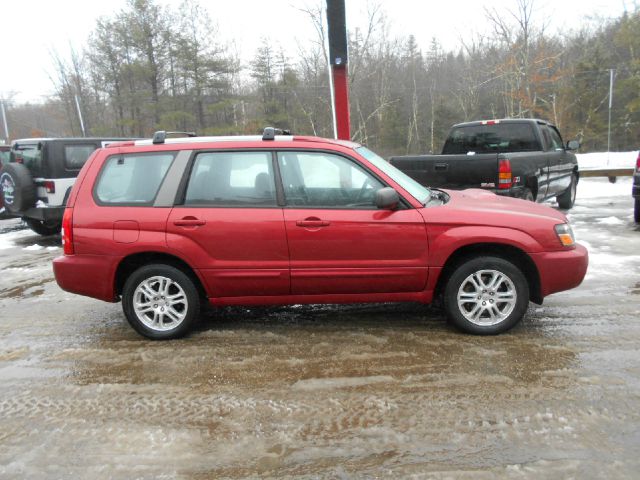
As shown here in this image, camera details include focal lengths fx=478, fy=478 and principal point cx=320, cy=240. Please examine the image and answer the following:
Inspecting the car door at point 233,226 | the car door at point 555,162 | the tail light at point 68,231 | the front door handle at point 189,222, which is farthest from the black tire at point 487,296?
the car door at point 555,162

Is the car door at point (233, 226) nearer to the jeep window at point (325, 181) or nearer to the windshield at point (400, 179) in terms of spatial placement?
the jeep window at point (325, 181)

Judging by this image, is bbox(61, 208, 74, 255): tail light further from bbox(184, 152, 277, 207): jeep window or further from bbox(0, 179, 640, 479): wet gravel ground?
bbox(184, 152, 277, 207): jeep window

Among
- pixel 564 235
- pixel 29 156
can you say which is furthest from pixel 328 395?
pixel 29 156

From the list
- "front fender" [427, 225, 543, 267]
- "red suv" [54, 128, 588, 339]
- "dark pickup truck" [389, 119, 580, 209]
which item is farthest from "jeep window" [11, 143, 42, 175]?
"front fender" [427, 225, 543, 267]

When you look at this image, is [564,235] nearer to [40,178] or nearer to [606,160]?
[40,178]

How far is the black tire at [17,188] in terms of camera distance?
342 inches

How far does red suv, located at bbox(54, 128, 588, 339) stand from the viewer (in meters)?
4.00

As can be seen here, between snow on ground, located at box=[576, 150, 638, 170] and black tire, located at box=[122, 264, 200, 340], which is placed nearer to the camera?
black tire, located at box=[122, 264, 200, 340]

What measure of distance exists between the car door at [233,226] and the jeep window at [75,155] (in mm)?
6243

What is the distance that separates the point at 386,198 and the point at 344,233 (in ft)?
1.48

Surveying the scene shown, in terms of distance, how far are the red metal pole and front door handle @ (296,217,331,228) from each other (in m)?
5.26

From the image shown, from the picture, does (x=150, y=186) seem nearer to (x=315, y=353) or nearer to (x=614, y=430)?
(x=315, y=353)

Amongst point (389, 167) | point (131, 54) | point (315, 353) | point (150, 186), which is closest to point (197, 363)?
point (315, 353)

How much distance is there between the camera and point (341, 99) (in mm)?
9227
